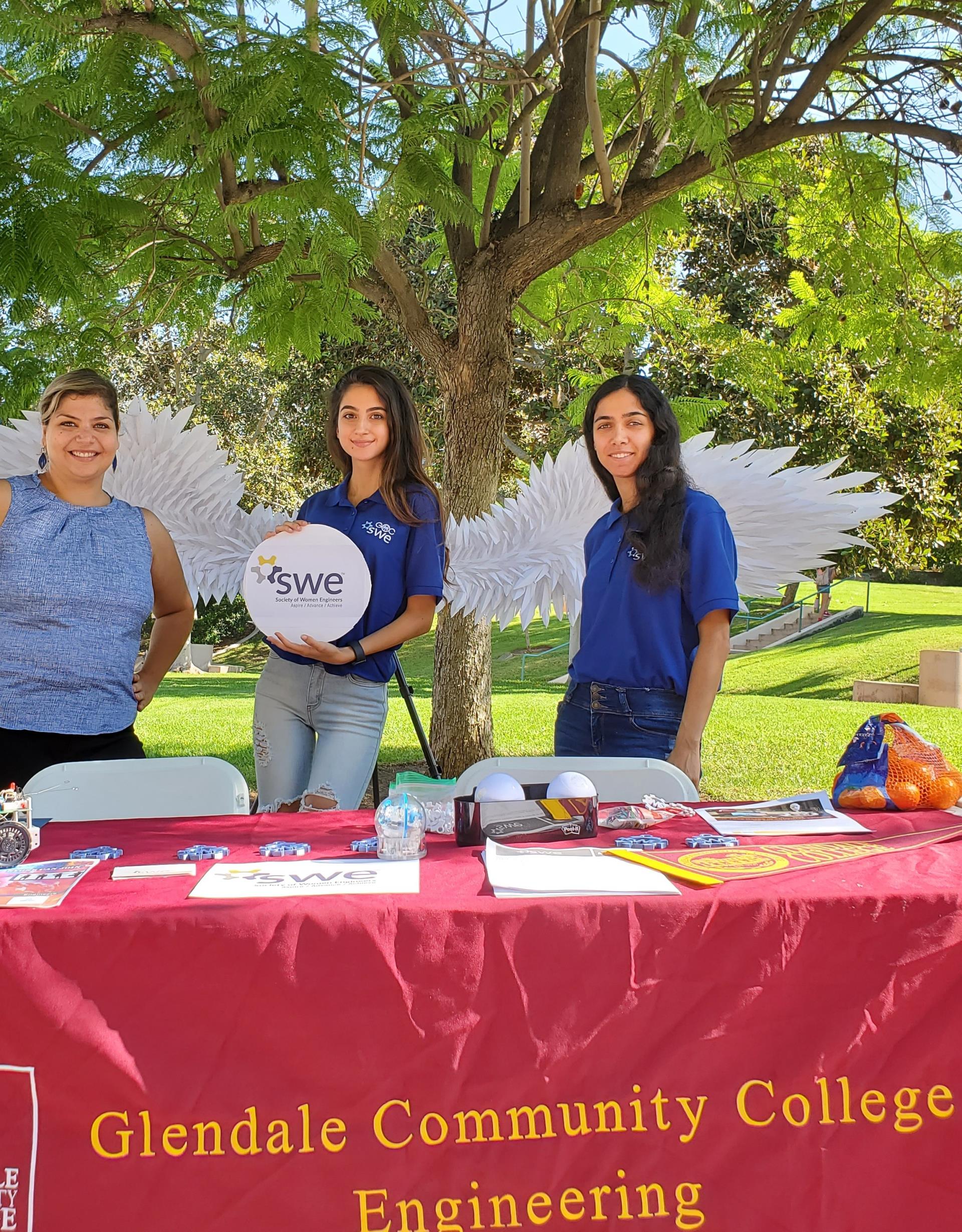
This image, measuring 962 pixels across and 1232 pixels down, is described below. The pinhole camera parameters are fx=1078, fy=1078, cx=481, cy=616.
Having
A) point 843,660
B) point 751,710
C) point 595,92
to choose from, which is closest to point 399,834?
point 595,92

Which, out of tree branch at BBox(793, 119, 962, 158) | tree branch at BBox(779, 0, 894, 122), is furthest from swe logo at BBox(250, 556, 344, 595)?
tree branch at BBox(793, 119, 962, 158)

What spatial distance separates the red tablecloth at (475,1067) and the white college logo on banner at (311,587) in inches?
56.9

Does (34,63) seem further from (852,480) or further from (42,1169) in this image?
(42,1169)

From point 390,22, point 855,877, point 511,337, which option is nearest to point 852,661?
point 511,337

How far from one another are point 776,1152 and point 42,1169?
3.47ft

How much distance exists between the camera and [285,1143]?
1540 millimetres

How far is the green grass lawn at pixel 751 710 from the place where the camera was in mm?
8719

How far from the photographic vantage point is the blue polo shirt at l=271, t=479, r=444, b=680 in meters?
3.07

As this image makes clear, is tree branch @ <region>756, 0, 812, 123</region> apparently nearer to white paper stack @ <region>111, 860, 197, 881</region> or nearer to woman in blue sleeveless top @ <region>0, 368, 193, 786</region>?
woman in blue sleeveless top @ <region>0, 368, 193, 786</region>

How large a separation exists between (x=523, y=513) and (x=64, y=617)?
1.93 meters

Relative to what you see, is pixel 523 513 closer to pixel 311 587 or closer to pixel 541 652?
pixel 311 587

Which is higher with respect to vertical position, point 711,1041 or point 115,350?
point 115,350

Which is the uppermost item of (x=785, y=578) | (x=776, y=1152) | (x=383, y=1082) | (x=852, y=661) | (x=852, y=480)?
(x=852, y=480)

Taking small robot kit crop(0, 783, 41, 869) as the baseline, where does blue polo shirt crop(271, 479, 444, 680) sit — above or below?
above
